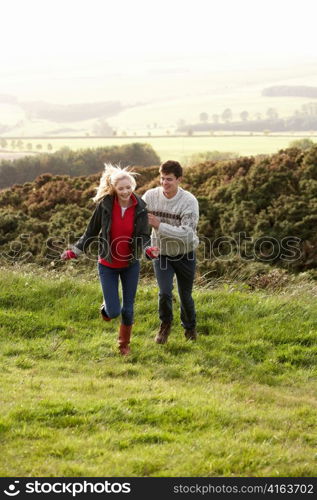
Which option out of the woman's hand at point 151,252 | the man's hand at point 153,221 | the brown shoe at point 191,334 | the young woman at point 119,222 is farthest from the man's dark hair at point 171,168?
the brown shoe at point 191,334

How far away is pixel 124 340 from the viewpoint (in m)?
8.29

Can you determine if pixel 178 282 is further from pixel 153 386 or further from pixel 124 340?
pixel 153 386

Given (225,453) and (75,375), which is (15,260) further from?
(225,453)

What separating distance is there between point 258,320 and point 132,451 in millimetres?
3979

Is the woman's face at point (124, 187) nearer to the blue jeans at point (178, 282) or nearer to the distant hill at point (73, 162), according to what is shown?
the blue jeans at point (178, 282)

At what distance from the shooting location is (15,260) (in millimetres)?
13844

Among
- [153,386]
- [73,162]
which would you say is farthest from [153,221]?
[73,162]

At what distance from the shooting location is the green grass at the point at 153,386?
5559 millimetres

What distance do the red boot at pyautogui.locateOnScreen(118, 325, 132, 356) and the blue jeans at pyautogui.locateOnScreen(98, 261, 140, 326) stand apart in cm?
9

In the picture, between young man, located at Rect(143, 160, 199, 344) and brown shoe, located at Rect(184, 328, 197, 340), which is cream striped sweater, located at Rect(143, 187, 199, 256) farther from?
brown shoe, located at Rect(184, 328, 197, 340)

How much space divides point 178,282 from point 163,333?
0.63m

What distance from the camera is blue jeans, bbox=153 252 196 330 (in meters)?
8.36

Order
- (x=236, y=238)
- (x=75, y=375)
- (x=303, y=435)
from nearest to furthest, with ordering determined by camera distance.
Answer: (x=303, y=435)
(x=75, y=375)
(x=236, y=238)
